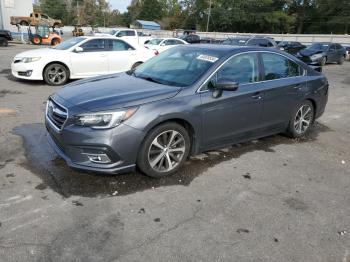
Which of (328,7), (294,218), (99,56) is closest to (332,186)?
(294,218)

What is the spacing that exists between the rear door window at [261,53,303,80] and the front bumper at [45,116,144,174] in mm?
2508

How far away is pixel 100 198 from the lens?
3854 mm

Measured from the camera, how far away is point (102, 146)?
387cm

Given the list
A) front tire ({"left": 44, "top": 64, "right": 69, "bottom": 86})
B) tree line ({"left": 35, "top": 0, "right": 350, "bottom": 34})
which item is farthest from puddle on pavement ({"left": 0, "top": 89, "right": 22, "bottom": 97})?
tree line ({"left": 35, "top": 0, "right": 350, "bottom": 34})

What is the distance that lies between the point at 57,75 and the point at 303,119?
7.29 meters

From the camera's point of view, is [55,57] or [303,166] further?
[55,57]

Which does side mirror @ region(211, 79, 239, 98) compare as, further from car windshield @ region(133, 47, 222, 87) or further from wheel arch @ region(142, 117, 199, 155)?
wheel arch @ region(142, 117, 199, 155)

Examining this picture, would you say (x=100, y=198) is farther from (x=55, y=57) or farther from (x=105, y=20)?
(x=105, y=20)

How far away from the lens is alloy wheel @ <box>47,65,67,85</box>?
10.4m

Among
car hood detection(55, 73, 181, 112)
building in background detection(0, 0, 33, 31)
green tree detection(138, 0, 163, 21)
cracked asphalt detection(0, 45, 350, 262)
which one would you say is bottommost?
cracked asphalt detection(0, 45, 350, 262)

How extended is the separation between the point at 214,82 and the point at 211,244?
223 cm

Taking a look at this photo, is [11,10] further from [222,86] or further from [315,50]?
[222,86]

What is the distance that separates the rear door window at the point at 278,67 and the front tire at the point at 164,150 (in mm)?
1850

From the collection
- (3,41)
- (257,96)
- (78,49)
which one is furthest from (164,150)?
(3,41)
